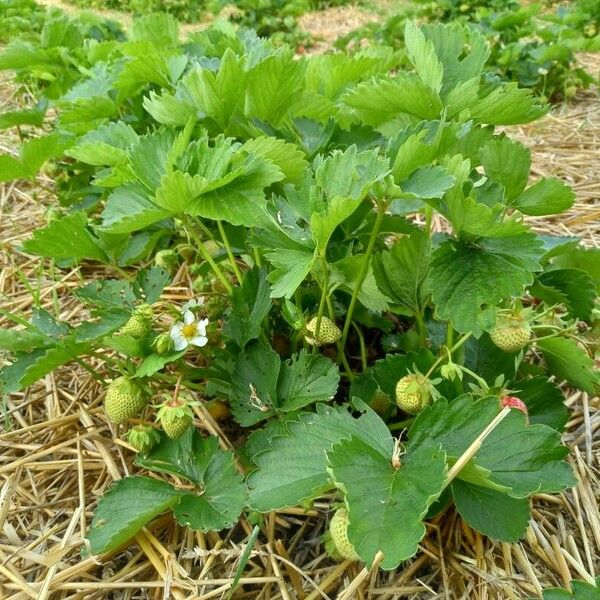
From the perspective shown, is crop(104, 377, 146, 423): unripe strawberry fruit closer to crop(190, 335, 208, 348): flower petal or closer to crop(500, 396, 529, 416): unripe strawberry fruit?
crop(190, 335, 208, 348): flower petal

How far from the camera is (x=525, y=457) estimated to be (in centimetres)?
77

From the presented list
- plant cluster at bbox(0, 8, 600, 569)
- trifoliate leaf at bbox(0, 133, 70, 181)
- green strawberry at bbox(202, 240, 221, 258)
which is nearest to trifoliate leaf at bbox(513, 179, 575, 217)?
plant cluster at bbox(0, 8, 600, 569)

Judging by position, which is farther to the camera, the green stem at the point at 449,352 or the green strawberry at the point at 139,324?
the green strawberry at the point at 139,324

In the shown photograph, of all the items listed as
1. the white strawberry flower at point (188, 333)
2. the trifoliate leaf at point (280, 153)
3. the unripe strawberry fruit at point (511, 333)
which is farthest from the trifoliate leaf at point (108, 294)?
the unripe strawberry fruit at point (511, 333)

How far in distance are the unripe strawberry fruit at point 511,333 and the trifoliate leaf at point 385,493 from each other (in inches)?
8.5

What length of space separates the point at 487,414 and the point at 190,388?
0.53 meters

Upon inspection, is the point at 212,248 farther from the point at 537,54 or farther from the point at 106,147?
the point at 537,54

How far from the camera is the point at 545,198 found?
37.0 inches

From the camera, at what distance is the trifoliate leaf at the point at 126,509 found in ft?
2.82

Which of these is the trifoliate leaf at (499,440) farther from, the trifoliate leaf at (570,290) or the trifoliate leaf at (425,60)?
the trifoliate leaf at (425,60)

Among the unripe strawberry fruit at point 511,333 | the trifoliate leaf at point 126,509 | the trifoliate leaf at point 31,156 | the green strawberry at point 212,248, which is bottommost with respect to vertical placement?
the trifoliate leaf at point 126,509

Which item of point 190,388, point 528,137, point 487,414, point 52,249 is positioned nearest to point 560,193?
point 487,414

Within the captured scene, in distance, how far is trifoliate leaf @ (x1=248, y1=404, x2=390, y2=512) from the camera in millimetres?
733

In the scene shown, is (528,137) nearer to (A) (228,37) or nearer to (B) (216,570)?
(A) (228,37)
